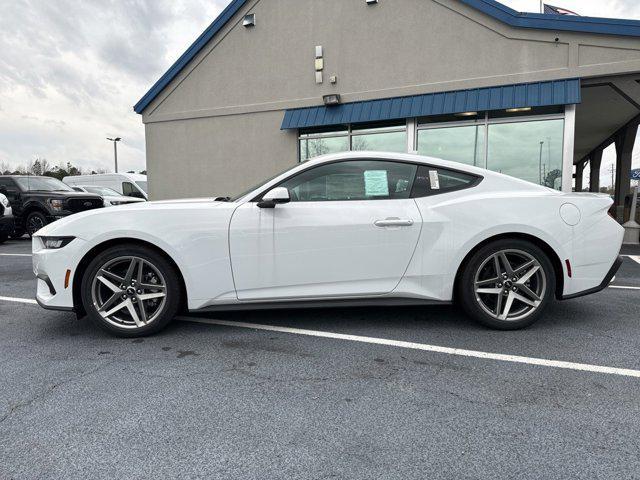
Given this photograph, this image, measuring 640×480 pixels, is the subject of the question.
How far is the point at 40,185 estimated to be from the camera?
1195cm

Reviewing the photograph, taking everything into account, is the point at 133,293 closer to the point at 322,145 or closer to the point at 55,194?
the point at 322,145

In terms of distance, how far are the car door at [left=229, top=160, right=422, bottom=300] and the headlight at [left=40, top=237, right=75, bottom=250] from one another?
129cm

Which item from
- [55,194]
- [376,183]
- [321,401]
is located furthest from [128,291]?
[55,194]

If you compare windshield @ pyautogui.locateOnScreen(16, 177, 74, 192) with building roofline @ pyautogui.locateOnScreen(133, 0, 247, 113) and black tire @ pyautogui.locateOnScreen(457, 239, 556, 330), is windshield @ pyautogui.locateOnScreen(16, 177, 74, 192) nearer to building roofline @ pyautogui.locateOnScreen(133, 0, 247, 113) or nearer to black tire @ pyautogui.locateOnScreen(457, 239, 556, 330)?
building roofline @ pyautogui.locateOnScreen(133, 0, 247, 113)

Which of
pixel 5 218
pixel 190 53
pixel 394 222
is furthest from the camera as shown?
pixel 190 53

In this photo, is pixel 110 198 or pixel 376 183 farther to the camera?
pixel 110 198

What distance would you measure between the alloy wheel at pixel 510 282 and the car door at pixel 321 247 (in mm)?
663

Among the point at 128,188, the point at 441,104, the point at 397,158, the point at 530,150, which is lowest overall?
the point at 397,158

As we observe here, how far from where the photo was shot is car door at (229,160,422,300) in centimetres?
337

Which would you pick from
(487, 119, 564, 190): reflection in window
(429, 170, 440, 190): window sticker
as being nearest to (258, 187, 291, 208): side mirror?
(429, 170, 440, 190): window sticker

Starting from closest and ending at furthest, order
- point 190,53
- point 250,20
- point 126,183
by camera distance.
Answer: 1. point 250,20
2. point 190,53
3. point 126,183

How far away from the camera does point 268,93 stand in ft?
38.2

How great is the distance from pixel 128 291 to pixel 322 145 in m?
8.60

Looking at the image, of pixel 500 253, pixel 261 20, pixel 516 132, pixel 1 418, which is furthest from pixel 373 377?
pixel 261 20
